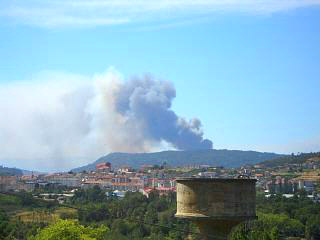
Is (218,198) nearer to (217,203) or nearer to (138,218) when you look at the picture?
(217,203)

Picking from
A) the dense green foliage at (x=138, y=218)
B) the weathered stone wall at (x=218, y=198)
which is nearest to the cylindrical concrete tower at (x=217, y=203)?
the weathered stone wall at (x=218, y=198)

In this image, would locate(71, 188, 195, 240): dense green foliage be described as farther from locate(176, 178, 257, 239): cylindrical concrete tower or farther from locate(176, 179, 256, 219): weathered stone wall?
locate(176, 179, 256, 219): weathered stone wall

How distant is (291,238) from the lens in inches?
3782

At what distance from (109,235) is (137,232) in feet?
63.7

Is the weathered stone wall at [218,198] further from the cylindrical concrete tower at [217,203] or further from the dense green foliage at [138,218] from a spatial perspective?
the dense green foliage at [138,218]

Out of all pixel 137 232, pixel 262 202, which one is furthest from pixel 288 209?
pixel 137 232

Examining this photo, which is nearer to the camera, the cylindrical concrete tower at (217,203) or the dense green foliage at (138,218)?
the cylindrical concrete tower at (217,203)


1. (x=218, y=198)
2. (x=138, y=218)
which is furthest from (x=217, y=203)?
(x=138, y=218)

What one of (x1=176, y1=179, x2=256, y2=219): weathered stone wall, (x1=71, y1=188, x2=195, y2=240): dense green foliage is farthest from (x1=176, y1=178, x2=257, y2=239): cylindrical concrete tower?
(x1=71, y1=188, x2=195, y2=240): dense green foliage

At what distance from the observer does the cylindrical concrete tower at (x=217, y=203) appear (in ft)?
43.8

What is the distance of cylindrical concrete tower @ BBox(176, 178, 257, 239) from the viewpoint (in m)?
13.3

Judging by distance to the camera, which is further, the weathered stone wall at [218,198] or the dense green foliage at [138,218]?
the dense green foliage at [138,218]

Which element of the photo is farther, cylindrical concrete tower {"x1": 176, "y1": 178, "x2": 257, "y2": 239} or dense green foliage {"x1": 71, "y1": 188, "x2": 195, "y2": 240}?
dense green foliage {"x1": 71, "y1": 188, "x2": 195, "y2": 240}

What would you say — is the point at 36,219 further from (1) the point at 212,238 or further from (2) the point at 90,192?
(1) the point at 212,238
